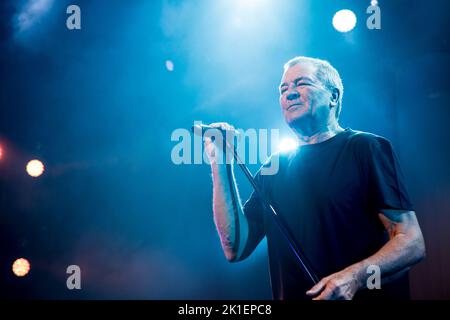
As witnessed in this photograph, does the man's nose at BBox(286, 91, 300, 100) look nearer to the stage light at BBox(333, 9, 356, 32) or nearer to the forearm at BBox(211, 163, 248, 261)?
the forearm at BBox(211, 163, 248, 261)

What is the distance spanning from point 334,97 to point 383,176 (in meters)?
0.55

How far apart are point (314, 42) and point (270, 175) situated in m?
1.38

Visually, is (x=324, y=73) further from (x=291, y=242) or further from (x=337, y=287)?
(x=337, y=287)

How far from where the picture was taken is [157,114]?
2.84 m

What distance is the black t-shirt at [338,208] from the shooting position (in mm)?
1446

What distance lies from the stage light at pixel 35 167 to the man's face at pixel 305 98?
212 cm

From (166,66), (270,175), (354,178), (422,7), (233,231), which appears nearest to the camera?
(354,178)

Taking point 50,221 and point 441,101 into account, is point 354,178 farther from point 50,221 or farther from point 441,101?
point 50,221

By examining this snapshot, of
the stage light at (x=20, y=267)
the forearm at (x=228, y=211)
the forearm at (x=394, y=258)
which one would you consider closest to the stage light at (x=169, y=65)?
the forearm at (x=228, y=211)

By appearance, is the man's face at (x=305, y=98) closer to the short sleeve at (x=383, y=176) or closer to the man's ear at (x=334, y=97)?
the man's ear at (x=334, y=97)

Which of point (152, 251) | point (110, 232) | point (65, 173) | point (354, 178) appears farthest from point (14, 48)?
point (354, 178)

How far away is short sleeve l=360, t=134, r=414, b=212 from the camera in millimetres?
1396

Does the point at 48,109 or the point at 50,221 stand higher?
the point at 48,109

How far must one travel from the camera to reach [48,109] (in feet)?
9.50
